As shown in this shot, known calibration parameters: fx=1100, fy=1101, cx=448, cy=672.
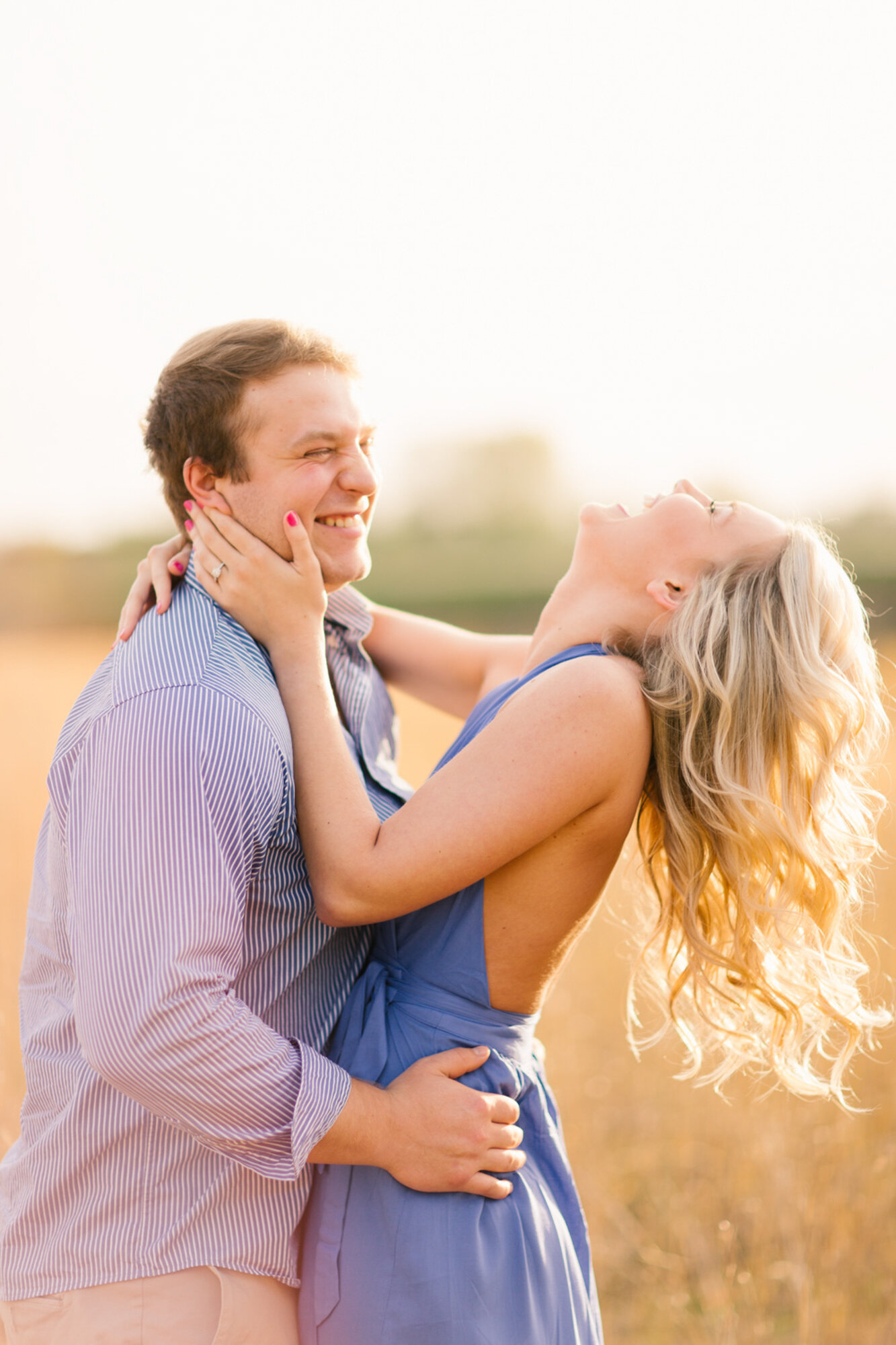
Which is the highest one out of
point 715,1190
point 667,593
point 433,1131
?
point 667,593

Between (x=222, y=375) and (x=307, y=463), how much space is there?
0.25 metres

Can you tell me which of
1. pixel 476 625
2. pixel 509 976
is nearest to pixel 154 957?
pixel 509 976

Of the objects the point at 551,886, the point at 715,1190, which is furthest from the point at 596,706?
the point at 715,1190

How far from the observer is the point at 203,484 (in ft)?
8.07

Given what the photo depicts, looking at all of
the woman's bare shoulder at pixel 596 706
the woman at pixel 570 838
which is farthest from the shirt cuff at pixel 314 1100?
the woman's bare shoulder at pixel 596 706

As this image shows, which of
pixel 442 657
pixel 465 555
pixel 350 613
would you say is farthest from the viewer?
pixel 465 555

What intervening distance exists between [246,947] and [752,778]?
113 centimetres

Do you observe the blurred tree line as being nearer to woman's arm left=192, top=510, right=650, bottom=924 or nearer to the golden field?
the golden field

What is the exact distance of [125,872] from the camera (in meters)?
1.81

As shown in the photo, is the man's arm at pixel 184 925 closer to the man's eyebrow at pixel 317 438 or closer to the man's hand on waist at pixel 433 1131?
the man's hand on waist at pixel 433 1131

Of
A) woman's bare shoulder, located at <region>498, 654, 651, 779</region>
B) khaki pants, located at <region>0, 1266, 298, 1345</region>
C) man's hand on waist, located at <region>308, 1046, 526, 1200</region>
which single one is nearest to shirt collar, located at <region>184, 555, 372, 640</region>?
woman's bare shoulder, located at <region>498, 654, 651, 779</region>

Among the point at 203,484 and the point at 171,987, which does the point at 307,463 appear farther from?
the point at 171,987

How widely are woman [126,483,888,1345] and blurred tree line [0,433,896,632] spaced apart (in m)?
19.1

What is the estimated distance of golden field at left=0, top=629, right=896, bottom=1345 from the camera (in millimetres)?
4160
